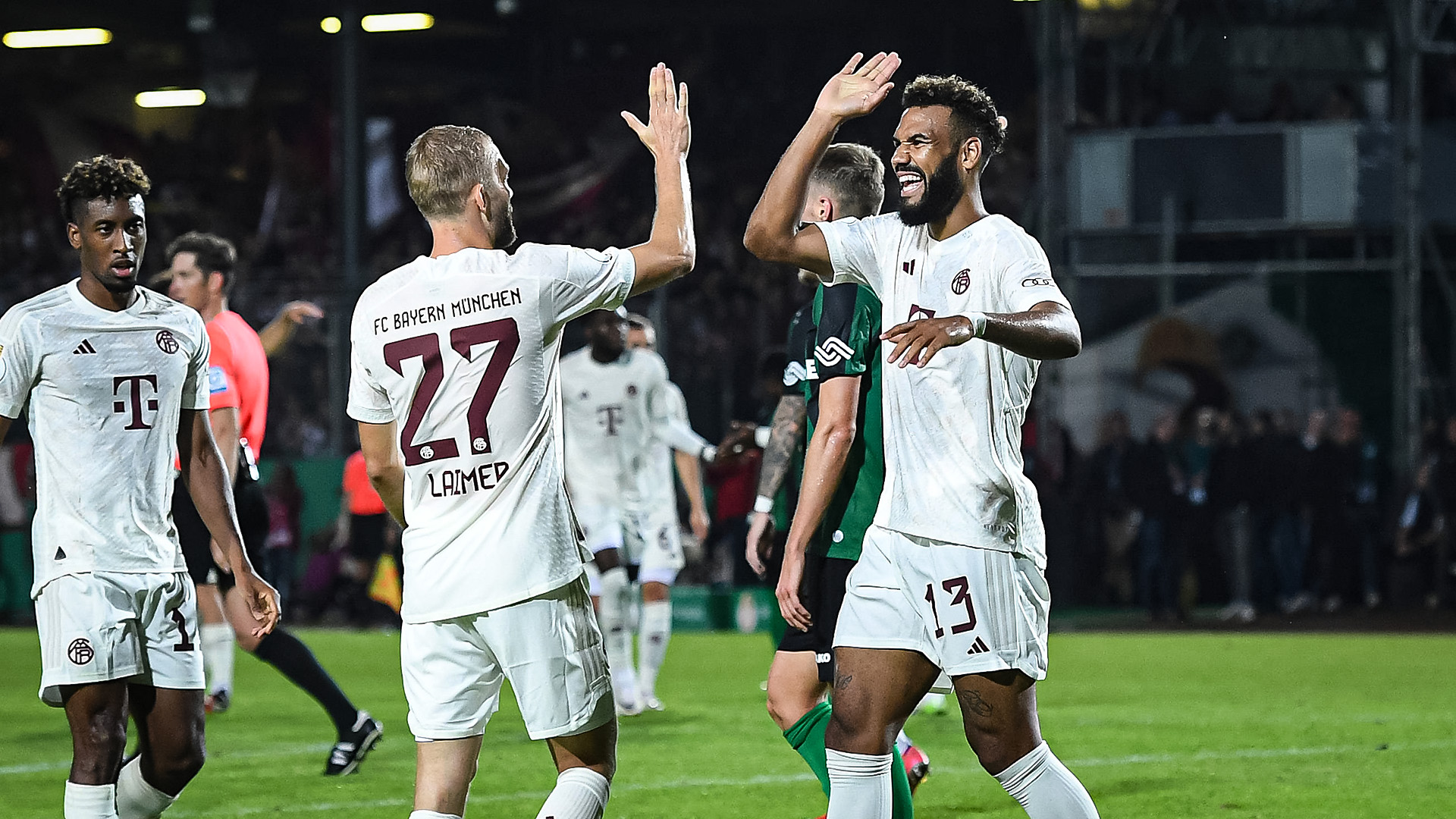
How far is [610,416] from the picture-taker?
11008 mm

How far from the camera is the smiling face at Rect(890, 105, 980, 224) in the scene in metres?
4.47

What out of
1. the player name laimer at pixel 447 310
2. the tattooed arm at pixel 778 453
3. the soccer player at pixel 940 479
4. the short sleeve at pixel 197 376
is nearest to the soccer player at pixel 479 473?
the player name laimer at pixel 447 310

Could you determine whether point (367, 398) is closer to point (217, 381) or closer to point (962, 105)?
point (962, 105)

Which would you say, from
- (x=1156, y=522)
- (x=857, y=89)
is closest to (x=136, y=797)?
(x=857, y=89)

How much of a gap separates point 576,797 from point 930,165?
1735 millimetres

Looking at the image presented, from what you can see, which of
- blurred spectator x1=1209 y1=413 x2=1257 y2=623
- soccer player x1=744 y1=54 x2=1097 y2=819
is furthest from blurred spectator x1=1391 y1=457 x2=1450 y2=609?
soccer player x1=744 y1=54 x2=1097 y2=819

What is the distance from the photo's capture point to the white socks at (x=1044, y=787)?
173 inches

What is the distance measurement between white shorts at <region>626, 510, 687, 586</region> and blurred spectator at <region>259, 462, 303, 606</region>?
8.14m

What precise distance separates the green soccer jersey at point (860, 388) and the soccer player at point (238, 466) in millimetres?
3021

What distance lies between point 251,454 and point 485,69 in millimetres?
20434

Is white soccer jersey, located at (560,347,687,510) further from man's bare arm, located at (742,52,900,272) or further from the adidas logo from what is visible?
man's bare arm, located at (742,52,900,272)

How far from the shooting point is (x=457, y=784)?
4176mm

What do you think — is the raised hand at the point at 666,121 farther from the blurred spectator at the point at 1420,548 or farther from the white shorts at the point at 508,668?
the blurred spectator at the point at 1420,548

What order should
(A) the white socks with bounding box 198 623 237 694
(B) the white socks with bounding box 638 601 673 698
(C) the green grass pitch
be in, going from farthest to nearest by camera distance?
(B) the white socks with bounding box 638 601 673 698 < (A) the white socks with bounding box 198 623 237 694 < (C) the green grass pitch
